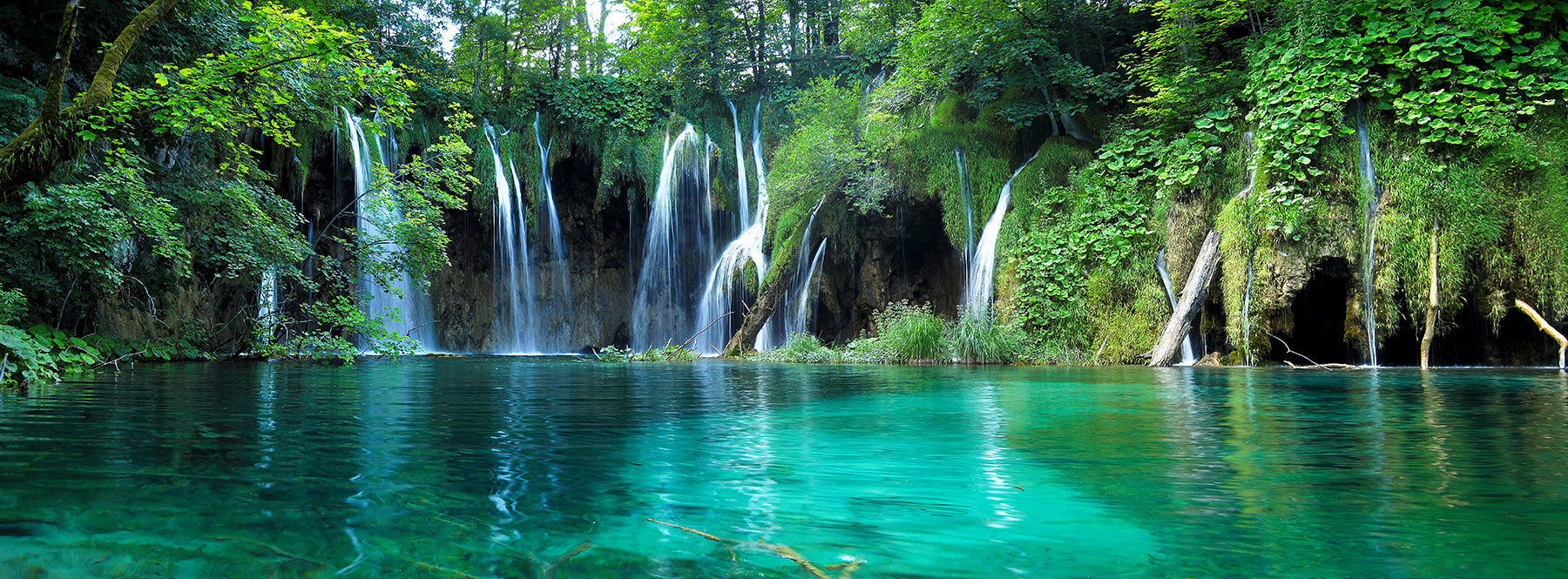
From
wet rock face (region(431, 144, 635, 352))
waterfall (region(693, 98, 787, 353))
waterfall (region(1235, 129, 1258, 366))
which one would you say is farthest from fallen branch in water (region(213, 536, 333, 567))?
wet rock face (region(431, 144, 635, 352))

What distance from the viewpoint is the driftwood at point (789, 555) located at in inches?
49.9

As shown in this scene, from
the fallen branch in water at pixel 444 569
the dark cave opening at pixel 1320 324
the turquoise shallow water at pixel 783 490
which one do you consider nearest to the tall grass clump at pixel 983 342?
the dark cave opening at pixel 1320 324

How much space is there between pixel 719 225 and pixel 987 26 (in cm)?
960

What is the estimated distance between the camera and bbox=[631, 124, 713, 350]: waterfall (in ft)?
68.2

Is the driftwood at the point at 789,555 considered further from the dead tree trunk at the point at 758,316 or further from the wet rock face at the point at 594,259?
the wet rock face at the point at 594,259

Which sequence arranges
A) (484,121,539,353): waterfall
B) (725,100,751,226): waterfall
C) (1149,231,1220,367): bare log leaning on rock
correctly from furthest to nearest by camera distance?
(484,121,539,353): waterfall → (725,100,751,226): waterfall → (1149,231,1220,367): bare log leaning on rock

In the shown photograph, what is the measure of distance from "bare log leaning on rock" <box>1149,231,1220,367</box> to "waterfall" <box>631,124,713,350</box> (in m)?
12.6

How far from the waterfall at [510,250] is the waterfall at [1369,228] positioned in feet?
60.7

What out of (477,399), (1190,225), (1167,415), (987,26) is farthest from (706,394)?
(987,26)

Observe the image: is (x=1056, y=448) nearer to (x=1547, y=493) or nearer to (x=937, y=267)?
(x=1547, y=493)

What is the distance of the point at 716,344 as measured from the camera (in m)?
18.6

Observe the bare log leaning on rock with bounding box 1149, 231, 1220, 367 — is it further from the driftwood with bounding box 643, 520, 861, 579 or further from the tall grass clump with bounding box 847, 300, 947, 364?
the driftwood with bounding box 643, 520, 861, 579

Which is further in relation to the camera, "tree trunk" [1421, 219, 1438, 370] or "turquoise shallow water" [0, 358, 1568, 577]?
"tree trunk" [1421, 219, 1438, 370]

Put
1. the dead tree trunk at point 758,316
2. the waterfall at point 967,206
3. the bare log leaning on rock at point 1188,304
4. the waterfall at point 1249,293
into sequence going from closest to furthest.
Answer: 1. the waterfall at point 1249,293
2. the bare log leaning on rock at point 1188,304
3. the waterfall at point 967,206
4. the dead tree trunk at point 758,316
